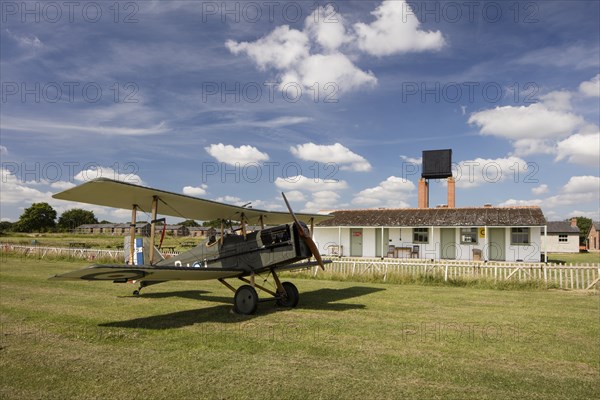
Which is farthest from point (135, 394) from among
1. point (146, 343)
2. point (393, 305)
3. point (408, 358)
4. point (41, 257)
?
point (41, 257)

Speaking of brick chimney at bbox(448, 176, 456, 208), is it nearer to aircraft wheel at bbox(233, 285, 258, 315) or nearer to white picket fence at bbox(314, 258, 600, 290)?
white picket fence at bbox(314, 258, 600, 290)

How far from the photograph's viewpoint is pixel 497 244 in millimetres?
29344

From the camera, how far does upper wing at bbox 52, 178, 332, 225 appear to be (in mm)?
8703

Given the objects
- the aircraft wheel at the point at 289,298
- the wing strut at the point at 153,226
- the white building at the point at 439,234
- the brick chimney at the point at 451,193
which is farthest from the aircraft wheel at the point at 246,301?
the brick chimney at the point at 451,193

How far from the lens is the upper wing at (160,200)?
8703 mm

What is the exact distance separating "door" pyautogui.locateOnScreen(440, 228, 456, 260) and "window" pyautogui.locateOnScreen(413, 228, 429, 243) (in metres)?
1.13

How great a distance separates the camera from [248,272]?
10.7 meters

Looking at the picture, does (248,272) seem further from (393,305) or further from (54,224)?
(54,224)

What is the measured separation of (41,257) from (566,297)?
1192 inches

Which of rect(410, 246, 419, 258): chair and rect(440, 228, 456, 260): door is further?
rect(410, 246, 419, 258): chair

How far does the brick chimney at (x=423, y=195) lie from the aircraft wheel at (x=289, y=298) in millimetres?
29445

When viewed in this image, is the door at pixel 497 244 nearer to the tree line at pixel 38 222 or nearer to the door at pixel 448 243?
the door at pixel 448 243

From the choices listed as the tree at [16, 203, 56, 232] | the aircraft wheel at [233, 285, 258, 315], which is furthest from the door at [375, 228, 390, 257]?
the tree at [16, 203, 56, 232]

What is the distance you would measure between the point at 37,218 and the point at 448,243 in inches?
4539
